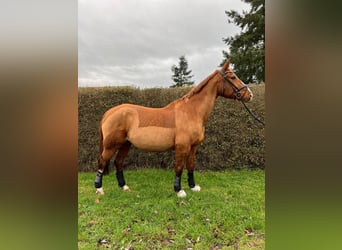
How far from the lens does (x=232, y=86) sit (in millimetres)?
3162

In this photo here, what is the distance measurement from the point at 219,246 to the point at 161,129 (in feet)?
4.95

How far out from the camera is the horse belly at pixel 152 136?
10.5 feet

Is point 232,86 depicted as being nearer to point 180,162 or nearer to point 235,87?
point 235,87

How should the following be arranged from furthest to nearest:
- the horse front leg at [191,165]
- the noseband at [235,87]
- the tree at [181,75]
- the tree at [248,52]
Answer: the tree at [248,52] → the tree at [181,75] → the horse front leg at [191,165] → the noseband at [235,87]

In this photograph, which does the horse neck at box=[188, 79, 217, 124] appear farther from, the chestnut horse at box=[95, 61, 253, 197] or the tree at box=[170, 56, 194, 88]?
the tree at box=[170, 56, 194, 88]

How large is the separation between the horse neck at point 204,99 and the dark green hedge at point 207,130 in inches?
47.7

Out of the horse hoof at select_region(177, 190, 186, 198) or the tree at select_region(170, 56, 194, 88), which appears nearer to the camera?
the horse hoof at select_region(177, 190, 186, 198)

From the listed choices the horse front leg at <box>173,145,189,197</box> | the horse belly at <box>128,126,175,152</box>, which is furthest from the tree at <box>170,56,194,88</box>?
the horse front leg at <box>173,145,189,197</box>

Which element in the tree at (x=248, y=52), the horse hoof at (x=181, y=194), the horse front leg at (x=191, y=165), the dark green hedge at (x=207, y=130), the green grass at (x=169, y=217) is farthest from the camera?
the tree at (x=248, y=52)

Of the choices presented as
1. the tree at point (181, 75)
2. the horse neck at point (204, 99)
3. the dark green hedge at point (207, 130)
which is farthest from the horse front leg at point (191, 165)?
the tree at point (181, 75)

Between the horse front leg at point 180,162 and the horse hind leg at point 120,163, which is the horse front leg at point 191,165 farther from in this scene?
the horse hind leg at point 120,163

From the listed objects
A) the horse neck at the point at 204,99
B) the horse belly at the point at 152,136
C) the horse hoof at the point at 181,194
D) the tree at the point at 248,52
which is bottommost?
the horse hoof at the point at 181,194

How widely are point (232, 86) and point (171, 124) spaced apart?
36.8 inches

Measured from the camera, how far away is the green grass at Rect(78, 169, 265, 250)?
8.41ft
